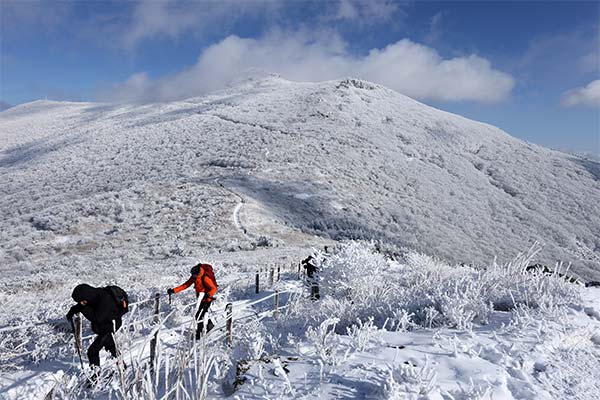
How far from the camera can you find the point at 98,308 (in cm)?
548

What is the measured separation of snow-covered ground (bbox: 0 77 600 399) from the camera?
3.68 metres

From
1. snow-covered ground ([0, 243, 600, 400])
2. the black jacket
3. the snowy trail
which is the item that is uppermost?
snow-covered ground ([0, 243, 600, 400])

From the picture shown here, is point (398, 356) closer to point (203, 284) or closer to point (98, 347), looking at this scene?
point (203, 284)

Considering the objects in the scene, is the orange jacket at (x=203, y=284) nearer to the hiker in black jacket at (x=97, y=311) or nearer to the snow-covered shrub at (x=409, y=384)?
the hiker in black jacket at (x=97, y=311)

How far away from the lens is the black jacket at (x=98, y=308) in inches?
213

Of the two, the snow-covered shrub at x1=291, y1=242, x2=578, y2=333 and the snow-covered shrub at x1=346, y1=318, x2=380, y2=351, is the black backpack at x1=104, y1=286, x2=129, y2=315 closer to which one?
the snow-covered shrub at x1=291, y1=242, x2=578, y2=333

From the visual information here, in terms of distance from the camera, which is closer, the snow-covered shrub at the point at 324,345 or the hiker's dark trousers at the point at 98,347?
the snow-covered shrub at the point at 324,345

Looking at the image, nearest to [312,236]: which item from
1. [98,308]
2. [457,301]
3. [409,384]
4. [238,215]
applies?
[238,215]

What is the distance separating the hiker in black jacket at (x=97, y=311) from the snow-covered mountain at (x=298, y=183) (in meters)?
15.0

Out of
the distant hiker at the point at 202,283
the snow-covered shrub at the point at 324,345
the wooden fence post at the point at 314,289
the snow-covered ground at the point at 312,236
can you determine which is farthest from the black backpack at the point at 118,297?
the wooden fence post at the point at 314,289

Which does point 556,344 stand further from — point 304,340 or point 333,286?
point 333,286

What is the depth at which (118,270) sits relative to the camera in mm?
16562

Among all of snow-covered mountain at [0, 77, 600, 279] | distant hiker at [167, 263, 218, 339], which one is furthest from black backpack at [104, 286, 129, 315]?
snow-covered mountain at [0, 77, 600, 279]

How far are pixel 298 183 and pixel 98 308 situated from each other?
2632 centimetres
